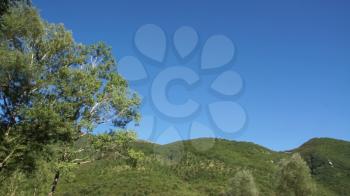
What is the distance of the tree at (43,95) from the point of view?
32719 millimetres

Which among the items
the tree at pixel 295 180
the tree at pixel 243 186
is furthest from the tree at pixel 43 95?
the tree at pixel 243 186

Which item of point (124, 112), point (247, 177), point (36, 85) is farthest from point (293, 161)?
point (36, 85)

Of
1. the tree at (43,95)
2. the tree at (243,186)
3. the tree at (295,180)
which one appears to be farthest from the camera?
the tree at (243,186)

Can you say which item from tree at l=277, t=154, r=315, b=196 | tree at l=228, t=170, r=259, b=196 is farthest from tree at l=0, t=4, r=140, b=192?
tree at l=228, t=170, r=259, b=196

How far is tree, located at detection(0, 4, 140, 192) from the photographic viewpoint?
3272 centimetres

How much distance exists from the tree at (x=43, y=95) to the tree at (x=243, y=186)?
94491 millimetres

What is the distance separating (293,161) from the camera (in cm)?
10481

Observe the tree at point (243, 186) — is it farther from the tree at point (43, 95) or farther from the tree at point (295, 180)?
the tree at point (43, 95)

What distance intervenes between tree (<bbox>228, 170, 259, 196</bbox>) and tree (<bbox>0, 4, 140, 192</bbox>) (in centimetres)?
9449

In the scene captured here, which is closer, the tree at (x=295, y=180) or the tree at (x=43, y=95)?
the tree at (x=43, y=95)

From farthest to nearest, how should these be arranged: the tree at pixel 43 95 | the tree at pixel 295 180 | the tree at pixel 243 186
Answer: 1. the tree at pixel 243 186
2. the tree at pixel 295 180
3. the tree at pixel 43 95

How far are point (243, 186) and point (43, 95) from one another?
100m

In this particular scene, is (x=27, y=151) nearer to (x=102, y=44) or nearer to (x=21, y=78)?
(x=21, y=78)

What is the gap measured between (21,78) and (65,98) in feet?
12.2
